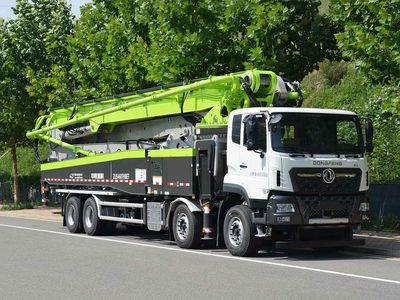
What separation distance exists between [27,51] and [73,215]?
11374 mm

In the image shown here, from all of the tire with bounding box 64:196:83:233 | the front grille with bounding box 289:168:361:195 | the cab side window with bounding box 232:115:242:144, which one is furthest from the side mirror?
the tire with bounding box 64:196:83:233

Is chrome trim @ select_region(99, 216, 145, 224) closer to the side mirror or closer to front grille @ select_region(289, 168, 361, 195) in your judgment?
front grille @ select_region(289, 168, 361, 195)

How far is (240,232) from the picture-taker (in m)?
13.9

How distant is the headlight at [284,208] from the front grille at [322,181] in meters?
0.28

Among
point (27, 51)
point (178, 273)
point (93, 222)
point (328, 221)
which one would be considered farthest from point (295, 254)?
point (27, 51)

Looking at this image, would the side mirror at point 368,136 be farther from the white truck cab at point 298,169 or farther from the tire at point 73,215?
the tire at point 73,215

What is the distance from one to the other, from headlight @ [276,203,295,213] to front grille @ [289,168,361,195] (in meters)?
0.28

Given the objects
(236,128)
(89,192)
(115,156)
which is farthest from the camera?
(89,192)

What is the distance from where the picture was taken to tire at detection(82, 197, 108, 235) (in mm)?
19062

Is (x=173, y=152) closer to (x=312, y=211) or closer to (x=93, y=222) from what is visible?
(x=312, y=211)

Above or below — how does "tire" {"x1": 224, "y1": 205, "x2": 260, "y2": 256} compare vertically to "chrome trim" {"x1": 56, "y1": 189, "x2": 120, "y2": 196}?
below

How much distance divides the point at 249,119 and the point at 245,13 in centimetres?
592

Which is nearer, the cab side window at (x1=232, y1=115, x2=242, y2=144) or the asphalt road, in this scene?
the asphalt road

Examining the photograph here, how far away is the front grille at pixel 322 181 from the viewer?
13348mm
